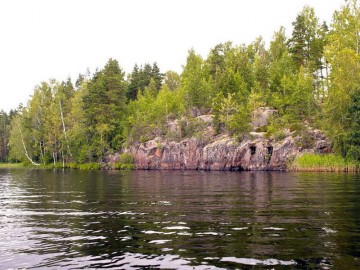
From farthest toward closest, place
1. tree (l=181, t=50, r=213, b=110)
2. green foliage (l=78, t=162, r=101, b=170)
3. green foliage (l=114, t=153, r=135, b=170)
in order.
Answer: tree (l=181, t=50, r=213, b=110) < green foliage (l=78, t=162, r=101, b=170) < green foliage (l=114, t=153, r=135, b=170)

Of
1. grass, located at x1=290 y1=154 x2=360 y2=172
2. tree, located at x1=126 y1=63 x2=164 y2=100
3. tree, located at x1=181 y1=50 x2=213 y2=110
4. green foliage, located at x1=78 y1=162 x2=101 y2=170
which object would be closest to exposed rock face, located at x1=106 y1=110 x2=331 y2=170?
tree, located at x1=181 y1=50 x2=213 y2=110

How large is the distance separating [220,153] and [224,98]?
593 inches

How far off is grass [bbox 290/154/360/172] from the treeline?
6.51ft

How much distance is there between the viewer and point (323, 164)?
58500 mm

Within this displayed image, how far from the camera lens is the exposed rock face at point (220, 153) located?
223ft

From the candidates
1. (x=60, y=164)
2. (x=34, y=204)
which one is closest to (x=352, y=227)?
(x=34, y=204)

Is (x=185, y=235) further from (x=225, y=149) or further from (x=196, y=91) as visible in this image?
(x=196, y=91)

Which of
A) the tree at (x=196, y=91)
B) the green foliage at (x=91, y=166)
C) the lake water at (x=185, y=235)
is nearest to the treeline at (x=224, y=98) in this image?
the tree at (x=196, y=91)

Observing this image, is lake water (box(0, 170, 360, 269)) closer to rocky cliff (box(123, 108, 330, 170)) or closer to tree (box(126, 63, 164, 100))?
rocky cliff (box(123, 108, 330, 170))

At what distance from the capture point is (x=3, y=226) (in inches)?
611

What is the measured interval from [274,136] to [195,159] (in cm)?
1854

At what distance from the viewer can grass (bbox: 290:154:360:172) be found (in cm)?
5551

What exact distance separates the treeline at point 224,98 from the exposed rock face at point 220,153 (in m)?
3.15

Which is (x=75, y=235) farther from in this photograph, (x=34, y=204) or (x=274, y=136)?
(x=274, y=136)
